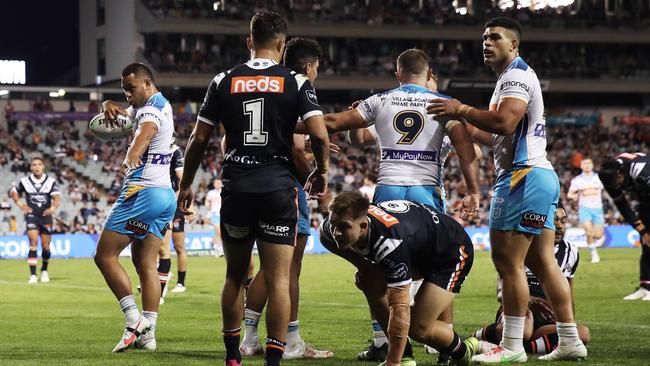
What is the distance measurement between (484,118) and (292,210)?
5.46 ft

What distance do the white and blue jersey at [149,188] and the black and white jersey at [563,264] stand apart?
3458 millimetres

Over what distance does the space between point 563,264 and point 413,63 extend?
2548 millimetres

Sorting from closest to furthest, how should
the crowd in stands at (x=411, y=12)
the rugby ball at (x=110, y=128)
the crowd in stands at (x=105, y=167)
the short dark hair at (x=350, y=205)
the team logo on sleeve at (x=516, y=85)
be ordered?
the short dark hair at (x=350, y=205) → the team logo on sleeve at (x=516, y=85) → the rugby ball at (x=110, y=128) → the crowd in stands at (x=105, y=167) → the crowd in stands at (x=411, y=12)

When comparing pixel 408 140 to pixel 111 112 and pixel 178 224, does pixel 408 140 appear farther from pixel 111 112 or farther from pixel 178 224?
pixel 178 224

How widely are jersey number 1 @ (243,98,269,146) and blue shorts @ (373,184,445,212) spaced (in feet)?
5.37

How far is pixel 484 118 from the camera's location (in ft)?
25.7

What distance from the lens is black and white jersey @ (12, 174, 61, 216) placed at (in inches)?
840

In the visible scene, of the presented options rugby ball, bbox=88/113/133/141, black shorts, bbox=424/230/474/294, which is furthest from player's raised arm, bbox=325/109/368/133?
rugby ball, bbox=88/113/133/141

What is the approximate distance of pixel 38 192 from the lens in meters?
21.5

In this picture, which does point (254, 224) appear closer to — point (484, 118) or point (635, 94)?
point (484, 118)

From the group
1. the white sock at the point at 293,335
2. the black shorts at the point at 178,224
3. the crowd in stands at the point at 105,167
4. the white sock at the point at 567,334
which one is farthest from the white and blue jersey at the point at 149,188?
the crowd in stands at the point at 105,167

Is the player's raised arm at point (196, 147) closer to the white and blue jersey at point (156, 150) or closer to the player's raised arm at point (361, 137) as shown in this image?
the player's raised arm at point (361, 137)

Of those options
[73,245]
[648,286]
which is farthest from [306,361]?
[73,245]

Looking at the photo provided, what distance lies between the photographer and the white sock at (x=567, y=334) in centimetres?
831
